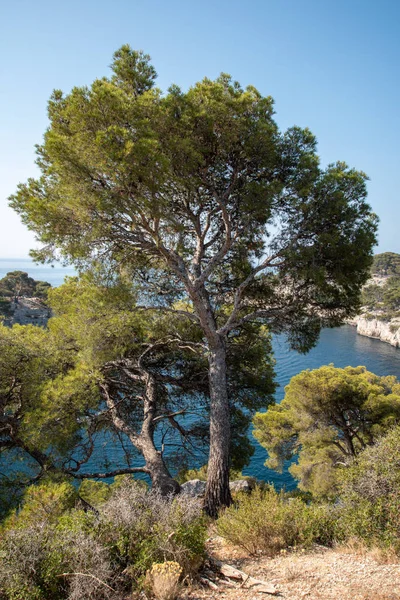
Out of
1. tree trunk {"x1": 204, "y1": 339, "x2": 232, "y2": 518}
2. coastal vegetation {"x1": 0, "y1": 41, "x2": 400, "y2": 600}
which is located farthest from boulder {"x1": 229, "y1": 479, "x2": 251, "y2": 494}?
tree trunk {"x1": 204, "y1": 339, "x2": 232, "y2": 518}

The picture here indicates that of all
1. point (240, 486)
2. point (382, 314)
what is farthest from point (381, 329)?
point (240, 486)

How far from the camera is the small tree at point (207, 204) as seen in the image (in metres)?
5.47

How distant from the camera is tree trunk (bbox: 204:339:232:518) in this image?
6500 millimetres

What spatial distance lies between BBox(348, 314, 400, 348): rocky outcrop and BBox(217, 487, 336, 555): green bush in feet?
178

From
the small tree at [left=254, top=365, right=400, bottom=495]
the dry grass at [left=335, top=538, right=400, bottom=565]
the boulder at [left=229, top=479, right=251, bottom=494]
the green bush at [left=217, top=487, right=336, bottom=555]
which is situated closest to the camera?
the dry grass at [left=335, top=538, right=400, bottom=565]

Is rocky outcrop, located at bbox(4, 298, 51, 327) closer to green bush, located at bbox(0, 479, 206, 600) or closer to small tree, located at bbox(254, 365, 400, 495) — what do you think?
Answer: small tree, located at bbox(254, 365, 400, 495)

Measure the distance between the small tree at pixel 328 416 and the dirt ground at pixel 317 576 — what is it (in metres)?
7.09

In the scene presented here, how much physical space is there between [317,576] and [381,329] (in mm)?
61603

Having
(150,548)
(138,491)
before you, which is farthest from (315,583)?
(138,491)

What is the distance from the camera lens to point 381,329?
2301 inches

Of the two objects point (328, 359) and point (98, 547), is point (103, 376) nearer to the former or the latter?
point (98, 547)

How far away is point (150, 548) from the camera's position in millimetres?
3555

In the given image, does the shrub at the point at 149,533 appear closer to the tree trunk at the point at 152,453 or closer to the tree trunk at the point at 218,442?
the tree trunk at the point at 152,453

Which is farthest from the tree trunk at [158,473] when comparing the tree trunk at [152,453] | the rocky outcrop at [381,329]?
the rocky outcrop at [381,329]
